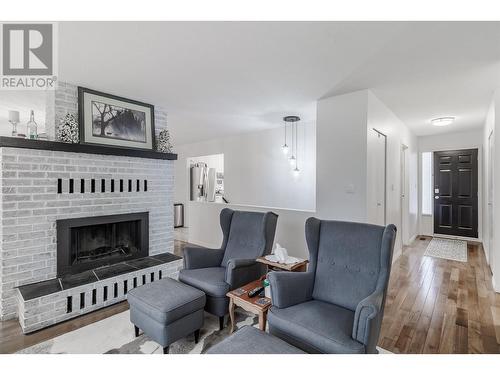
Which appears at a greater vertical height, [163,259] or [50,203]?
[50,203]

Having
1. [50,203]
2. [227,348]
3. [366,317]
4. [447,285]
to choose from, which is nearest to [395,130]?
[447,285]

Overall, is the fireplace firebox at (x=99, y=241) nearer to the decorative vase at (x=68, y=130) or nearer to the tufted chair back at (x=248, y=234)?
the decorative vase at (x=68, y=130)

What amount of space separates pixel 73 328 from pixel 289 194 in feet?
12.2

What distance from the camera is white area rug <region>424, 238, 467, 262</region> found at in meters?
4.41

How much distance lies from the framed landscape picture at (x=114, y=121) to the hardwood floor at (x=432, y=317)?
6.38ft

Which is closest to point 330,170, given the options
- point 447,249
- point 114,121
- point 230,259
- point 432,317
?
point 230,259

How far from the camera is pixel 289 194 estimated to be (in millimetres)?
4898

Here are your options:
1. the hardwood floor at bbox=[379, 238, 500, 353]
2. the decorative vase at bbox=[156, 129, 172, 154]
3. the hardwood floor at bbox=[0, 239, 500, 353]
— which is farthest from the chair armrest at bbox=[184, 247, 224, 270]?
the hardwood floor at bbox=[379, 238, 500, 353]

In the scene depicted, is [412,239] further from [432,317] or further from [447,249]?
[432,317]

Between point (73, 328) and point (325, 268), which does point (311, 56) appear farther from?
point (73, 328)

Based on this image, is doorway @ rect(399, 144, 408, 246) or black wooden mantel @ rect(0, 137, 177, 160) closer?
black wooden mantel @ rect(0, 137, 177, 160)

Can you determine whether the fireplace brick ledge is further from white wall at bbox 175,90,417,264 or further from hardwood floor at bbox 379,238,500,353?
hardwood floor at bbox 379,238,500,353

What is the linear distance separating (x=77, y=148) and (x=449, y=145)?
281 inches

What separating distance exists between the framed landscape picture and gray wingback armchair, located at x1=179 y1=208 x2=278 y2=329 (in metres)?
1.58
